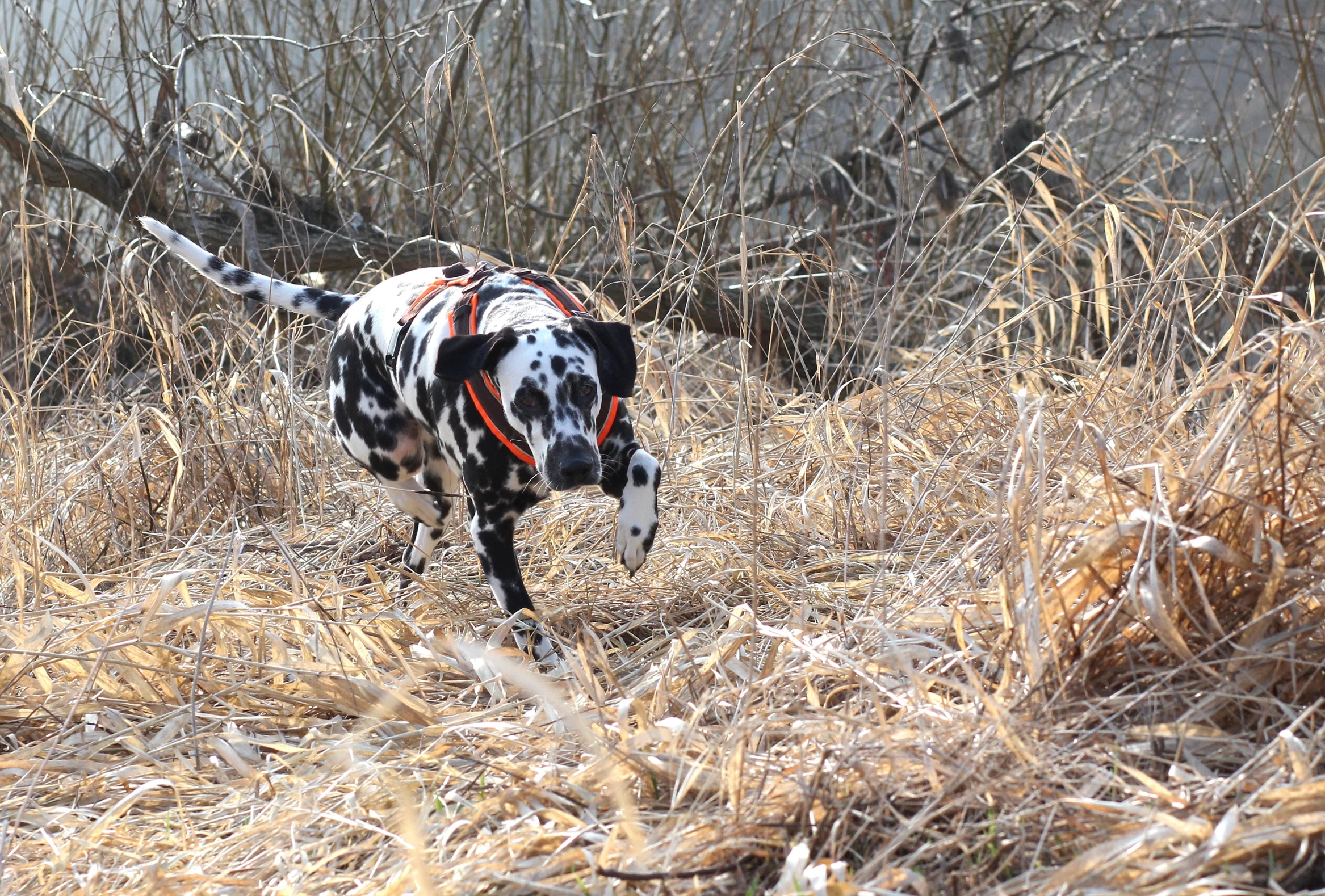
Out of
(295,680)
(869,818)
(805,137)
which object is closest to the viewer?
(869,818)

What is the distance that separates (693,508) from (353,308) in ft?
3.57

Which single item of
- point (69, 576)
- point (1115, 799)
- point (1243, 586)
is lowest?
point (69, 576)

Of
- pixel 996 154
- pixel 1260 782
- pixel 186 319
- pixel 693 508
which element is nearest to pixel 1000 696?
pixel 1260 782

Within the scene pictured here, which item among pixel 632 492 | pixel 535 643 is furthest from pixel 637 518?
pixel 535 643

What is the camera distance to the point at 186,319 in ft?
13.8

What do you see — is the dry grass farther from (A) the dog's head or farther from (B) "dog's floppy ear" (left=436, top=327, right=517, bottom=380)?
(B) "dog's floppy ear" (left=436, top=327, right=517, bottom=380)

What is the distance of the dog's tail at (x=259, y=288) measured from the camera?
3631mm

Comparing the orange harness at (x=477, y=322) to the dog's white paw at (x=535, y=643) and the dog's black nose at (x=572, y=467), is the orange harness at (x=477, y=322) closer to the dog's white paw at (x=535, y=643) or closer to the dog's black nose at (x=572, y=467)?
the dog's black nose at (x=572, y=467)

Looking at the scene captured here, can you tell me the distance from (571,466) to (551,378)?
0.21 meters

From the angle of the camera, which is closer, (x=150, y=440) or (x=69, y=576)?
(x=69, y=576)

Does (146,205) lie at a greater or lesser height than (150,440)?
greater

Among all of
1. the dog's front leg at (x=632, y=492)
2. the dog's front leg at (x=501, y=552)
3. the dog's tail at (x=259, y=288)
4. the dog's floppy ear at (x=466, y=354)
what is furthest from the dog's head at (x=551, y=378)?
the dog's tail at (x=259, y=288)

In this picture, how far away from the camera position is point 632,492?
9.81 ft

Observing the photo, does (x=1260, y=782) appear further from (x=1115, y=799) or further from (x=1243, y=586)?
(x=1243, y=586)
